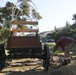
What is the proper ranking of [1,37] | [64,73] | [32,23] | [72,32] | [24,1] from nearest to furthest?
[64,73], [32,23], [24,1], [1,37], [72,32]

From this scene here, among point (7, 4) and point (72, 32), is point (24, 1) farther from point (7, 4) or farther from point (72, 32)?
point (72, 32)

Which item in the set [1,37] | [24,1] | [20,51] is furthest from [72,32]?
[20,51]

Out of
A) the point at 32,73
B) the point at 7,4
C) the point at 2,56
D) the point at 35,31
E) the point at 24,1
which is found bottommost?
the point at 32,73

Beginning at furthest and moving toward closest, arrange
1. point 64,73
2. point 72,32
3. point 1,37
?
point 72,32 < point 1,37 < point 64,73

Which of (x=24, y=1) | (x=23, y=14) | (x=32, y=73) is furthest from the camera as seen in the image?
(x=23, y=14)

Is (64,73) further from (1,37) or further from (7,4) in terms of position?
(7,4)

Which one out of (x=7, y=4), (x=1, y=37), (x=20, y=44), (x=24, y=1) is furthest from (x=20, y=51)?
(x=7, y=4)

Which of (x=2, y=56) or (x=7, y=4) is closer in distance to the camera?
(x=2, y=56)

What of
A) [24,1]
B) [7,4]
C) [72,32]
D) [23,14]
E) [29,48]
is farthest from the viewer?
[72,32]

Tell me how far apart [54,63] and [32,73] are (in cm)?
317

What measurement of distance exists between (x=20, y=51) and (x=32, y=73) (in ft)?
4.62

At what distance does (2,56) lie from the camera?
36.5 feet

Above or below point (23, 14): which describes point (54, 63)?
below

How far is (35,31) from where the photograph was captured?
13125 millimetres
